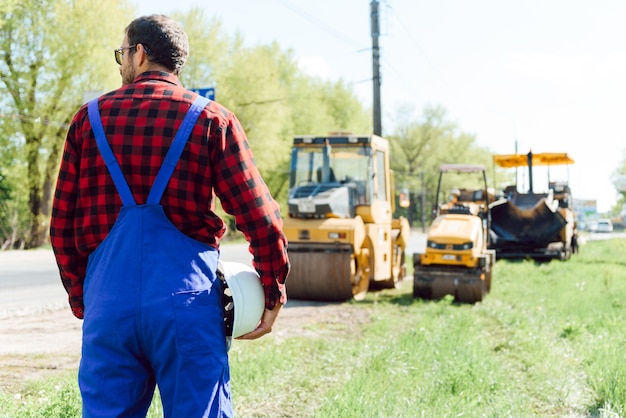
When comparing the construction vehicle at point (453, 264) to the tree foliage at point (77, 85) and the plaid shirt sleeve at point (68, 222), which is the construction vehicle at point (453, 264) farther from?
the tree foliage at point (77, 85)

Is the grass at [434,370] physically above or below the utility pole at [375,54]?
below

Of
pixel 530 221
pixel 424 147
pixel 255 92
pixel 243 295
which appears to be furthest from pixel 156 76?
Answer: pixel 424 147

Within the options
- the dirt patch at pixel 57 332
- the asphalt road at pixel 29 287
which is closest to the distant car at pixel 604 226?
the asphalt road at pixel 29 287

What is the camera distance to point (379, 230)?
12.5 m

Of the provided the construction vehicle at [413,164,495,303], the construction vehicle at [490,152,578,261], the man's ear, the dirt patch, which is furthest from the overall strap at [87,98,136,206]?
the construction vehicle at [490,152,578,261]

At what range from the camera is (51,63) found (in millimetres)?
26359

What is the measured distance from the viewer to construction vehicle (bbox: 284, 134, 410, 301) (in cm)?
1143

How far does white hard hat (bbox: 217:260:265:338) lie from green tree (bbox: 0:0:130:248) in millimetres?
25365

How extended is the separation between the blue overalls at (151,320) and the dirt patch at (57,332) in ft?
11.4

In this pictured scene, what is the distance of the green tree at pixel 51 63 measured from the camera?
26.1m

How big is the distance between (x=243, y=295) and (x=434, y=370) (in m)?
3.84

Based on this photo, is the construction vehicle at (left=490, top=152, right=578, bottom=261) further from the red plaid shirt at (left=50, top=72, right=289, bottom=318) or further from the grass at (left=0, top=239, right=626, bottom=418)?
the red plaid shirt at (left=50, top=72, right=289, bottom=318)

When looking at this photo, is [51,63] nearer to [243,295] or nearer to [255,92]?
[255,92]

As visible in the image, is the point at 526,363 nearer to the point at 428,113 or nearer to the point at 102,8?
the point at 102,8
